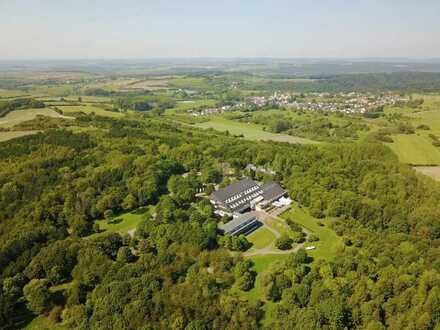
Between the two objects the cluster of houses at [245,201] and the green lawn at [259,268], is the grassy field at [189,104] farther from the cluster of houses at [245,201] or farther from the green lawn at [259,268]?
the green lawn at [259,268]

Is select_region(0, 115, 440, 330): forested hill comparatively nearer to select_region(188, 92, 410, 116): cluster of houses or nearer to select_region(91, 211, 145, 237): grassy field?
select_region(91, 211, 145, 237): grassy field

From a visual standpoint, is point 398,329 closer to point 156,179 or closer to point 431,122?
point 156,179

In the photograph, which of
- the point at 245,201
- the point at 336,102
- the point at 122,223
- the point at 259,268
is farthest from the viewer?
the point at 336,102

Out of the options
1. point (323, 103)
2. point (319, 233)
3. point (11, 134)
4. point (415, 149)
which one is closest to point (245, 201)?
point (319, 233)

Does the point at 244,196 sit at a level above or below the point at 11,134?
below

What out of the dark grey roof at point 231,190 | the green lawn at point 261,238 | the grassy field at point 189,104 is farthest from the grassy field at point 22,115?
the green lawn at point 261,238

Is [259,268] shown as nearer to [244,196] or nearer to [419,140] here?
[244,196]

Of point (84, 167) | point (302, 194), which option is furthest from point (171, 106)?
point (302, 194)
